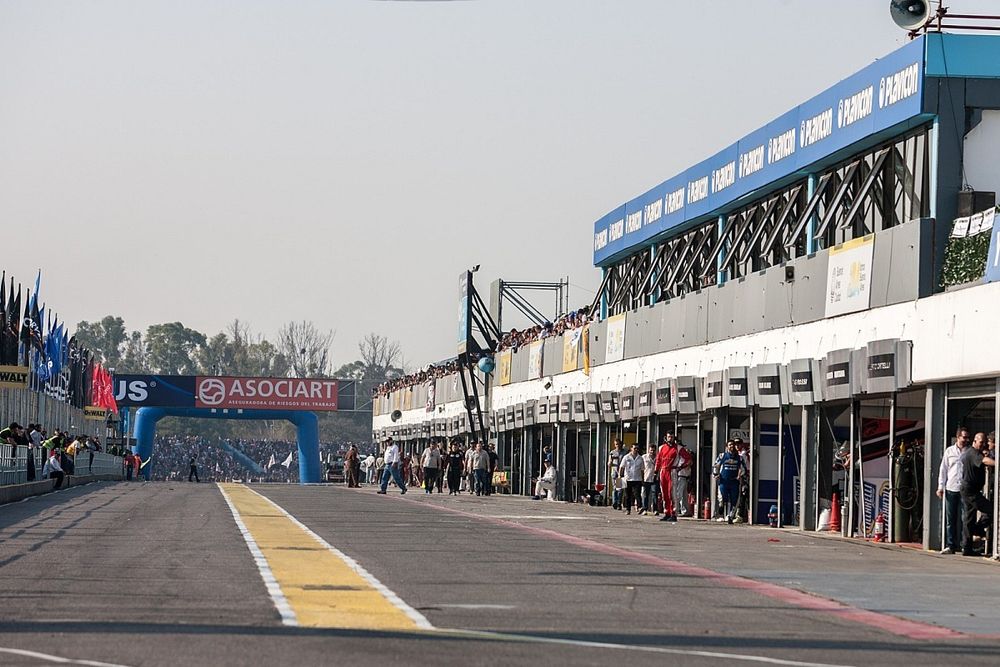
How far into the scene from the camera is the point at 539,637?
11414 mm

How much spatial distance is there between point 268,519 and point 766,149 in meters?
14.1

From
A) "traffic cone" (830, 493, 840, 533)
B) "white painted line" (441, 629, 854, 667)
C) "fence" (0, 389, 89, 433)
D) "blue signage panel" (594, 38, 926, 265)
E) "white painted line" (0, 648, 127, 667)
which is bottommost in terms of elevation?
"white painted line" (0, 648, 127, 667)

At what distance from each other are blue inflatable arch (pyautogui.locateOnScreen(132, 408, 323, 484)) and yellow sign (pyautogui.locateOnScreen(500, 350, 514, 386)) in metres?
32.9

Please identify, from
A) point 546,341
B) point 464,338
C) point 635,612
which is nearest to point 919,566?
point 635,612

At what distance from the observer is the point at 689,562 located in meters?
20.1

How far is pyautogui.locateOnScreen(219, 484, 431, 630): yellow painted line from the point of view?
12203 mm

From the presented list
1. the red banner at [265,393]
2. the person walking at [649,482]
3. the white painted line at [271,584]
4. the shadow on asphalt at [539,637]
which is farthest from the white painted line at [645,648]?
the red banner at [265,393]

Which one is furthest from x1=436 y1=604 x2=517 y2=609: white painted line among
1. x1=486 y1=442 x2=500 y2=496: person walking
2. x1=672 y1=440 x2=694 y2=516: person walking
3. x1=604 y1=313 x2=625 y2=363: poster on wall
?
x1=486 y1=442 x2=500 y2=496: person walking

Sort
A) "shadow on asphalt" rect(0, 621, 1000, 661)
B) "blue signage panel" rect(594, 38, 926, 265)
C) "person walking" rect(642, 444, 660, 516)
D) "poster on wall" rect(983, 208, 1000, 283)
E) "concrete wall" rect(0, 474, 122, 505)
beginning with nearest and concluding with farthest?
1. "shadow on asphalt" rect(0, 621, 1000, 661)
2. "poster on wall" rect(983, 208, 1000, 283)
3. "blue signage panel" rect(594, 38, 926, 265)
4. "concrete wall" rect(0, 474, 122, 505)
5. "person walking" rect(642, 444, 660, 516)

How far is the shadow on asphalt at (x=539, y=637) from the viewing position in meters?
11.2

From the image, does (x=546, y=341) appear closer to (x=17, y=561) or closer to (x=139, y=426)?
(x=17, y=561)

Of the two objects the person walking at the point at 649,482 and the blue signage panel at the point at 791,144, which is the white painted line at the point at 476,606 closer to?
the blue signage panel at the point at 791,144

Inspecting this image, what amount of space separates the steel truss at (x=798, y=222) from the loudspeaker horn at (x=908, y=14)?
73.8 inches

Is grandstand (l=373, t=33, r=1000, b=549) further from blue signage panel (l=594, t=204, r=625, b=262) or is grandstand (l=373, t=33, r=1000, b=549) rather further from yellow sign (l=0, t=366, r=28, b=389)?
yellow sign (l=0, t=366, r=28, b=389)
